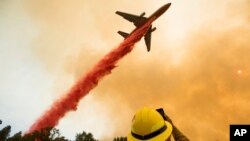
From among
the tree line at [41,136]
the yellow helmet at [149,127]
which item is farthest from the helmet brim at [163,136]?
the tree line at [41,136]

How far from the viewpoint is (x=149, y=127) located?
675 cm

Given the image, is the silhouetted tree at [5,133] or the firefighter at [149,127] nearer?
the firefighter at [149,127]

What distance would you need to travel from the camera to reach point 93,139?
346 ft

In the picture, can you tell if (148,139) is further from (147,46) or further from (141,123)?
(147,46)

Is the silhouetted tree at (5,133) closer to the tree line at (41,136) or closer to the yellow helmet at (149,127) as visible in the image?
the tree line at (41,136)

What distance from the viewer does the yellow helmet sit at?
6.75 metres

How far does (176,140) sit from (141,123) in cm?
105

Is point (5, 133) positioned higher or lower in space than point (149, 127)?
higher

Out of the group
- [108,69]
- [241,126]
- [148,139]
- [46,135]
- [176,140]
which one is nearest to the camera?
[148,139]

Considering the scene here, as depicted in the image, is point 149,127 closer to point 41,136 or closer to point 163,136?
point 163,136

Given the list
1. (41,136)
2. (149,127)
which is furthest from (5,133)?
(149,127)

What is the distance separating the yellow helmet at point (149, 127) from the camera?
22.1ft

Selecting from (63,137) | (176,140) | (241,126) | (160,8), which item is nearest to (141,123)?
(176,140)

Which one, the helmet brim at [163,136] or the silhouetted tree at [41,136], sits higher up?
the silhouetted tree at [41,136]
